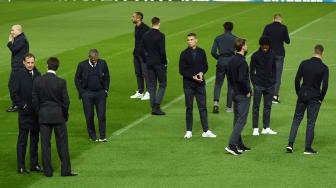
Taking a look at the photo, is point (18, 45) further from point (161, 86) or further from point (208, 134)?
point (208, 134)

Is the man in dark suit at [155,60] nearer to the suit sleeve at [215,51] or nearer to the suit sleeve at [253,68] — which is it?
the suit sleeve at [215,51]

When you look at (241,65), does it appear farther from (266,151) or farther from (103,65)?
(103,65)

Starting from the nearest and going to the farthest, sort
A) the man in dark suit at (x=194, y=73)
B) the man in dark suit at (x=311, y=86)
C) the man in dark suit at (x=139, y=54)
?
the man in dark suit at (x=311, y=86) < the man in dark suit at (x=194, y=73) < the man in dark suit at (x=139, y=54)

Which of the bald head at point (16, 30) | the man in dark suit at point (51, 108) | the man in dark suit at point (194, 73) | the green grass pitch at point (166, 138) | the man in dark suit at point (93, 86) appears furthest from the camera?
the bald head at point (16, 30)

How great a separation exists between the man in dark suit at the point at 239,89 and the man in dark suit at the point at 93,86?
2914 millimetres

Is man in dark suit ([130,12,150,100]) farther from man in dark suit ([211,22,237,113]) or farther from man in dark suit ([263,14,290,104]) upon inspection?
man in dark suit ([263,14,290,104])

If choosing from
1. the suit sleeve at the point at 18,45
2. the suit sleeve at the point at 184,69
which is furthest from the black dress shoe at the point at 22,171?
the suit sleeve at the point at 18,45

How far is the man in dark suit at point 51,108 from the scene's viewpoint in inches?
645

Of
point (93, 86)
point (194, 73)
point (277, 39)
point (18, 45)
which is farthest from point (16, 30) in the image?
point (277, 39)

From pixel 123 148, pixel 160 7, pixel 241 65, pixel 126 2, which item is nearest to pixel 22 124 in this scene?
pixel 123 148

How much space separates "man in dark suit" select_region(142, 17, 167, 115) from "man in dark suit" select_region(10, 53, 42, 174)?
605 cm

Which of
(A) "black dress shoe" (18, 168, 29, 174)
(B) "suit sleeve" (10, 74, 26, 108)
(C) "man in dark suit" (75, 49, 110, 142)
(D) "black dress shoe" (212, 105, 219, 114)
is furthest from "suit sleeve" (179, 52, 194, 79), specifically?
(A) "black dress shoe" (18, 168, 29, 174)

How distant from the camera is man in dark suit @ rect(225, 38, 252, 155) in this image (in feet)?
59.6

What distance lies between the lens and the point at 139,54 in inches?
955
